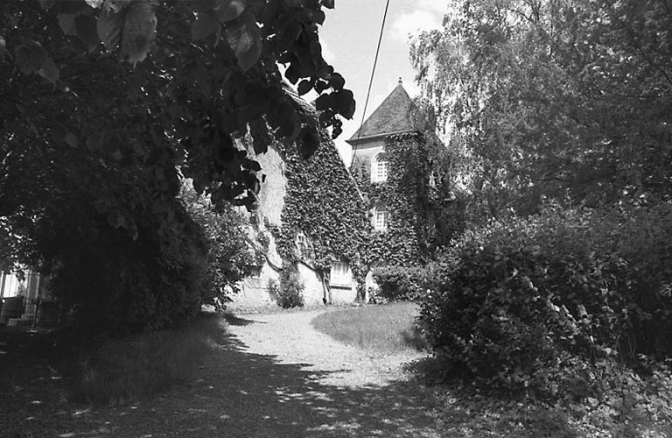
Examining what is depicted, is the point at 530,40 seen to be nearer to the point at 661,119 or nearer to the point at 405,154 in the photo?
the point at 405,154

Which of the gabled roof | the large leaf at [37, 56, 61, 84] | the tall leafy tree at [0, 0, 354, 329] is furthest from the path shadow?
the large leaf at [37, 56, 61, 84]

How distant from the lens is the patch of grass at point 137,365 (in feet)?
22.3

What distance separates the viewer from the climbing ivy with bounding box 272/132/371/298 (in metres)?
23.4

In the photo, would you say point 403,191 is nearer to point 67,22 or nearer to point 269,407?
point 269,407

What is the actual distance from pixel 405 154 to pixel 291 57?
24249 millimetres

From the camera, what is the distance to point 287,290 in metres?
22.1

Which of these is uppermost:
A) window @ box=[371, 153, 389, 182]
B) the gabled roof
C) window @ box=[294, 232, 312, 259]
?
the gabled roof

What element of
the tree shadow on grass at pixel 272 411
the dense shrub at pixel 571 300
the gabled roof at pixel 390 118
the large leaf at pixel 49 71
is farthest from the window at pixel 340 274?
the large leaf at pixel 49 71

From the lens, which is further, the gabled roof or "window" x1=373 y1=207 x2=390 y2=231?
the gabled roof

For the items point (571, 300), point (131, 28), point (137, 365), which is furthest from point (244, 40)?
point (137, 365)

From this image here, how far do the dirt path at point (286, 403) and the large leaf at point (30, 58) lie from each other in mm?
3868

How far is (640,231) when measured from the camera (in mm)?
6258

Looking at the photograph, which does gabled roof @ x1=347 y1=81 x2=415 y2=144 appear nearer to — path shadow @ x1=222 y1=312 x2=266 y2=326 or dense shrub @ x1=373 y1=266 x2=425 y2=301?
dense shrub @ x1=373 y1=266 x2=425 y2=301

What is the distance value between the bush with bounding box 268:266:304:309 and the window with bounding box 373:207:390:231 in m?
6.16
